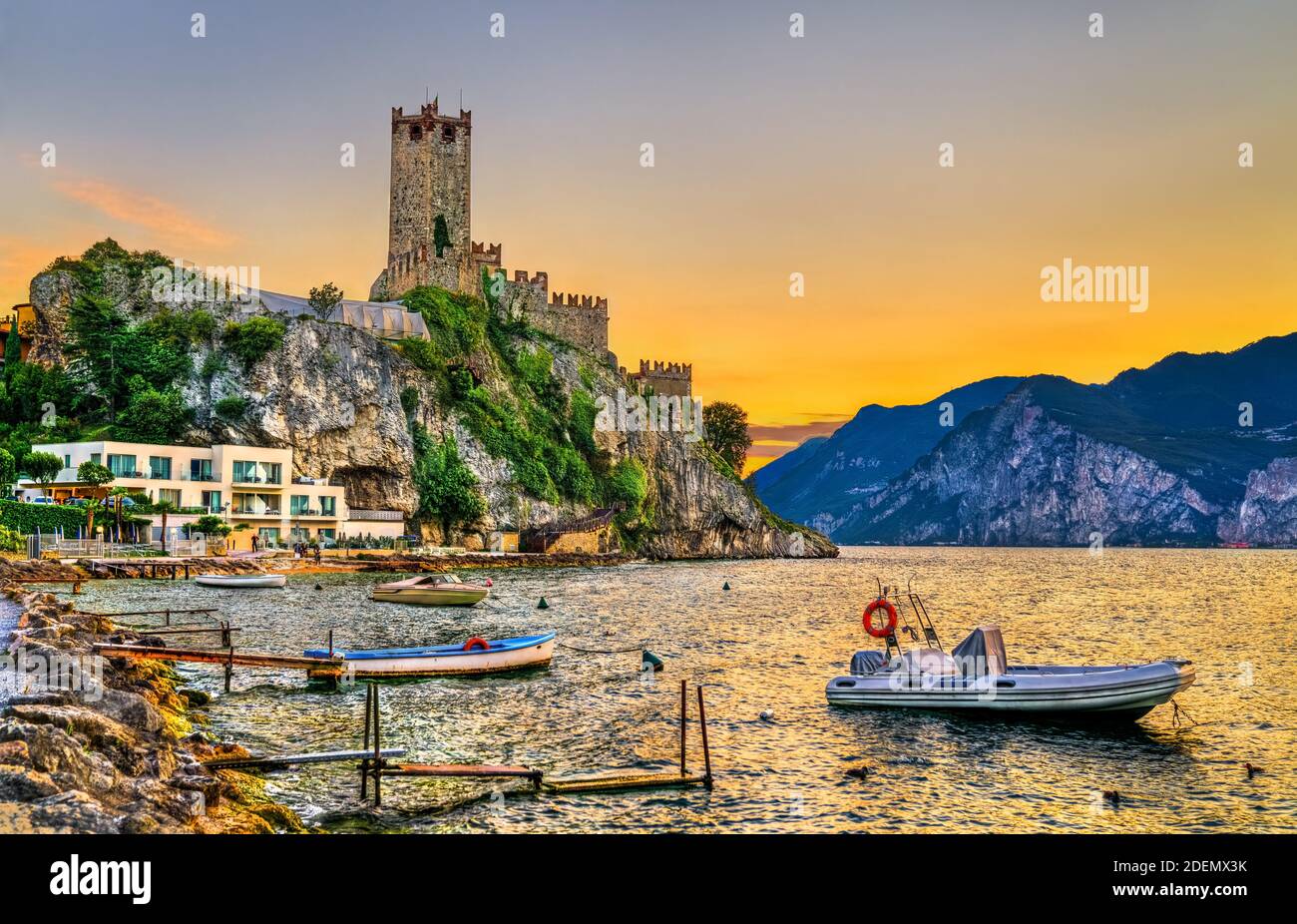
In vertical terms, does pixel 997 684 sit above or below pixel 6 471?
below

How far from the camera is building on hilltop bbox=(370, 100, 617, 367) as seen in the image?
132 metres

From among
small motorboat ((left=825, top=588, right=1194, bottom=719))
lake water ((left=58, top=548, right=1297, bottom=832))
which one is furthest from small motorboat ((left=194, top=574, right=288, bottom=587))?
small motorboat ((left=825, top=588, right=1194, bottom=719))

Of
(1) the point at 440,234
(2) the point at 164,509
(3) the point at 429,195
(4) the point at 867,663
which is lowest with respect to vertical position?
(4) the point at 867,663

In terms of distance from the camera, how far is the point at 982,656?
27656 mm

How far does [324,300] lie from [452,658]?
96435mm

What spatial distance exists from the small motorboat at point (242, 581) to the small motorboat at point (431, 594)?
10.7 metres

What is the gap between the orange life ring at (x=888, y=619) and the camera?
97.7 ft

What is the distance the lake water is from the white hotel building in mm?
32979

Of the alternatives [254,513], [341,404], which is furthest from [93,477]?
[341,404]

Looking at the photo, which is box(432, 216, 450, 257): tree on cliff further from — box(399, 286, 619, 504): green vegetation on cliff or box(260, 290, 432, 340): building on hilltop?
box(260, 290, 432, 340): building on hilltop

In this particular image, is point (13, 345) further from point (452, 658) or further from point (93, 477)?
point (452, 658)
